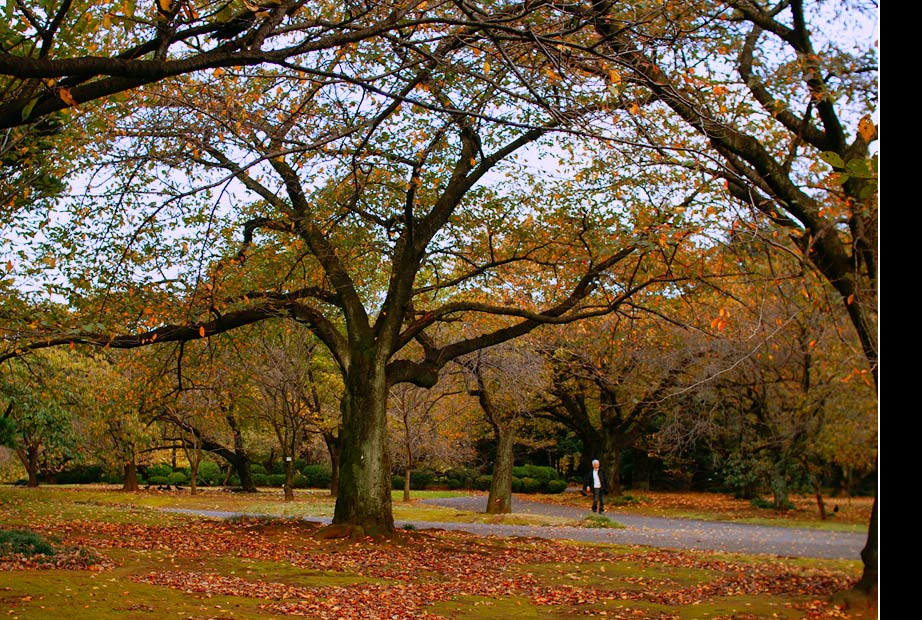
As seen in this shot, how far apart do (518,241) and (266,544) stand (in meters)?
6.74

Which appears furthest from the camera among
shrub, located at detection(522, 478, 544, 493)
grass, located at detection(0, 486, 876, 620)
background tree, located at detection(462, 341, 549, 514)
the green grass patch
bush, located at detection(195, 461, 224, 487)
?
bush, located at detection(195, 461, 224, 487)

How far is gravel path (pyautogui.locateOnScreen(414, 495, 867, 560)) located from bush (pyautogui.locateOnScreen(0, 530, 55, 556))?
930 cm

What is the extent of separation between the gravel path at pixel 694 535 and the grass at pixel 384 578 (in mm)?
306

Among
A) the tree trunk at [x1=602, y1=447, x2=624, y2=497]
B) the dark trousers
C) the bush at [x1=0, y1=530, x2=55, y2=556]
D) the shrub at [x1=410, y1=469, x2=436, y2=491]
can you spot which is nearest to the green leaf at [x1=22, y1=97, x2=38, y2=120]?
the bush at [x1=0, y1=530, x2=55, y2=556]

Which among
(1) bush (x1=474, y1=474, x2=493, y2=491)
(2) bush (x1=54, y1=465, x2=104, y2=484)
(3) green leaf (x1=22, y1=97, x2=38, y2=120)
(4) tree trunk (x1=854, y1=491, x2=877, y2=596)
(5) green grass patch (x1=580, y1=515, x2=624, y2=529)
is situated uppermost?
(3) green leaf (x1=22, y1=97, x2=38, y2=120)

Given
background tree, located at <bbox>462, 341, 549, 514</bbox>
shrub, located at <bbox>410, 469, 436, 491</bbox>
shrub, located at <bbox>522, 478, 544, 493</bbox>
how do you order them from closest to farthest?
background tree, located at <bbox>462, 341, 549, 514</bbox> < shrub, located at <bbox>522, 478, 544, 493</bbox> < shrub, located at <bbox>410, 469, 436, 491</bbox>

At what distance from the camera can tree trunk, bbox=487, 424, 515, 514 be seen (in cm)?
2403

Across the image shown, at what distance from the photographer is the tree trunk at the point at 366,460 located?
45.1 feet

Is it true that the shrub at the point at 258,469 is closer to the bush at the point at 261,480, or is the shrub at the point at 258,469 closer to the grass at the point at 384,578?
the bush at the point at 261,480

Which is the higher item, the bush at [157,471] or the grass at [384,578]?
the grass at [384,578]

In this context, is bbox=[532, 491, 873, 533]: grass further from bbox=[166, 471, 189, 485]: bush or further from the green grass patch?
bbox=[166, 471, 189, 485]: bush

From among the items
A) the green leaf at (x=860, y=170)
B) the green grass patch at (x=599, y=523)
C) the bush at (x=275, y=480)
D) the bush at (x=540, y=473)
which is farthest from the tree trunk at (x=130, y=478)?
the green leaf at (x=860, y=170)

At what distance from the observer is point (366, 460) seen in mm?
13898
